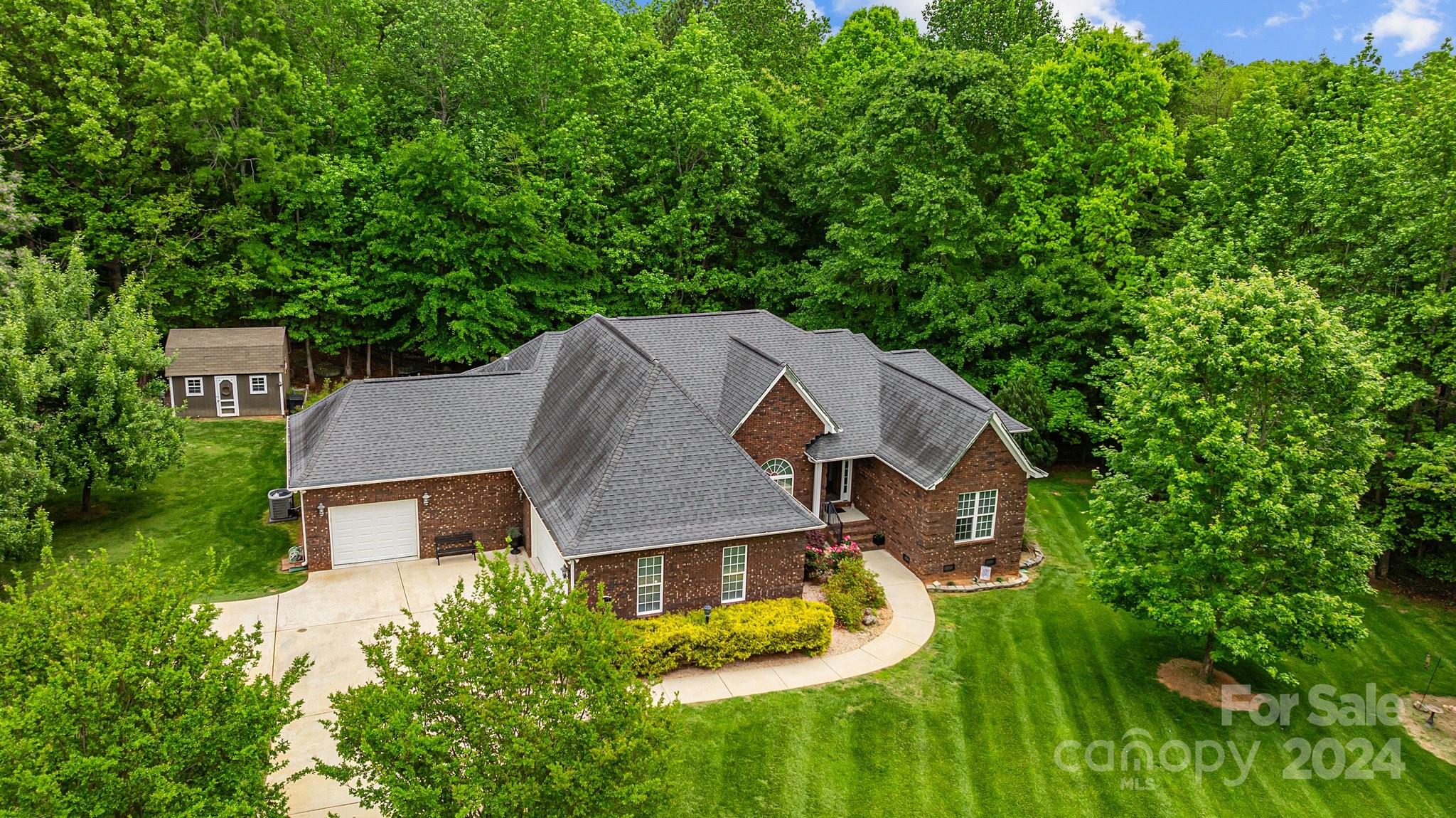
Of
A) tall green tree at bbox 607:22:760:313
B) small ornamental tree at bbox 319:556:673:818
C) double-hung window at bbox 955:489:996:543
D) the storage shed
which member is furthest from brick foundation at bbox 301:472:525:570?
tall green tree at bbox 607:22:760:313

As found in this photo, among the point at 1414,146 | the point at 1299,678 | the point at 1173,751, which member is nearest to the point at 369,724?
the point at 1173,751

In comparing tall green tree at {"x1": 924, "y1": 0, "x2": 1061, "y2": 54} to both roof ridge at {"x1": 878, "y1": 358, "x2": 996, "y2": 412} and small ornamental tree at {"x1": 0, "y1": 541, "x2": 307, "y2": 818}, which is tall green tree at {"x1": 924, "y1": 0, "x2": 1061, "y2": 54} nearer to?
roof ridge at {"x1": 878, "y1": 358, "x2": 996, "y2": 412}

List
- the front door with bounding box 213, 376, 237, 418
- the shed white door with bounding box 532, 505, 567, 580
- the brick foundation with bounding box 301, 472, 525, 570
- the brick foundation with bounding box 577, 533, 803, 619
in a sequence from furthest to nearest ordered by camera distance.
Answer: the front door with bounding box 213, 376, 237, 418, the brick foundation with bounding box 301, 472, 525, 570, the shed white door with bounding box 532, 505, 567, 580, the brick foundation with bounding box 577, 533, 803, 619

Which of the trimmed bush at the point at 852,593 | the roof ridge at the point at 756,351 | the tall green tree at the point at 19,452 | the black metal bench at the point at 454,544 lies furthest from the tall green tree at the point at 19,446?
the trimmed bush at the point at 852,593

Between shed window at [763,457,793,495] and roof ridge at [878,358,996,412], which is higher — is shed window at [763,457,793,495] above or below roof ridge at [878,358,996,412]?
below

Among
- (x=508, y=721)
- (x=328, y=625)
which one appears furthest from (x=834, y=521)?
(x=508, y=721)

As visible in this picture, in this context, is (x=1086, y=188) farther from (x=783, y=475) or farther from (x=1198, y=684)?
(x=1198, y=684)

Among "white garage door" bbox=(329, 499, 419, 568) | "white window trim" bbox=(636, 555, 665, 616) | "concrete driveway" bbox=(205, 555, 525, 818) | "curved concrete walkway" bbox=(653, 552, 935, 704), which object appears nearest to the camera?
"concrete driveway" bbox=(205, 555, 525, 818)
